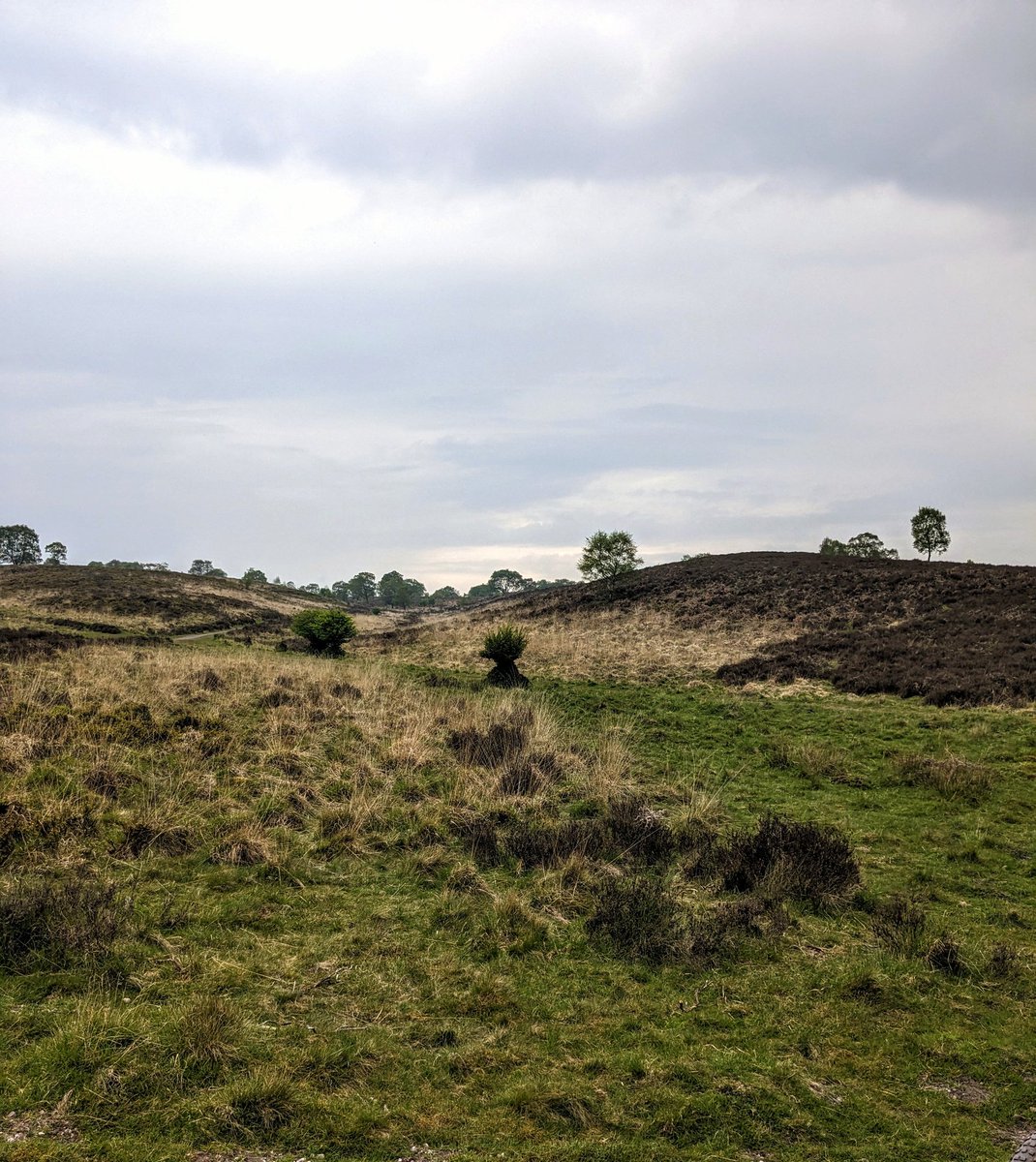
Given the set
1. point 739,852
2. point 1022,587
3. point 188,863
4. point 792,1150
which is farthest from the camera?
point 1022,587

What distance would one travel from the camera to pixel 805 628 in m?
39.9

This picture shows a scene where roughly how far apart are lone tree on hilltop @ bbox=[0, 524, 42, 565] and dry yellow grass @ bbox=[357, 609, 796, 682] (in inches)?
4034

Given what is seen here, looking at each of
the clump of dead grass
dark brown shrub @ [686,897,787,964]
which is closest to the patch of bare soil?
dark brown shrub @ [686,897,787,964]

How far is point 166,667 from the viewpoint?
1848cm

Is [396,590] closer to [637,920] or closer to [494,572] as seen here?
[494,572]

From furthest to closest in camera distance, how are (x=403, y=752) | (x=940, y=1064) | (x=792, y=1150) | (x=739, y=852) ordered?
(x=403, y=752), (x=739, y=852), (x=940, y=1064), (x=792, y=1150)

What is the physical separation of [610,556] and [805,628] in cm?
2189

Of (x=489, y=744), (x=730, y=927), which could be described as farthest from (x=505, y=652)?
(x=730, y=927)

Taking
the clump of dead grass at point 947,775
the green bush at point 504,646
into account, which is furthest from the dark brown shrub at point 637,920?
the green bush at point 504,646

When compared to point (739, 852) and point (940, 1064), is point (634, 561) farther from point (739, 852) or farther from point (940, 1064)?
point (940, 1064)

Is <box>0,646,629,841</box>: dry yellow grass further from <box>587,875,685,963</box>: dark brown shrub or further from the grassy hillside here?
<box>587,875,685,963</box>: dark brown shrub

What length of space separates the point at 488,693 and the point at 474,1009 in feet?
56.7

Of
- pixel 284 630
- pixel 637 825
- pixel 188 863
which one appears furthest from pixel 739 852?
pixel 284 630

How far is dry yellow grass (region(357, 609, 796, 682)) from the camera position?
111 feet
